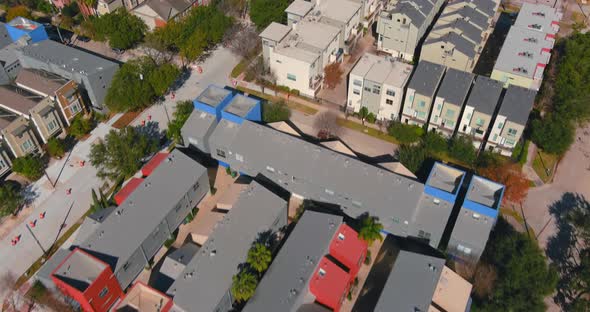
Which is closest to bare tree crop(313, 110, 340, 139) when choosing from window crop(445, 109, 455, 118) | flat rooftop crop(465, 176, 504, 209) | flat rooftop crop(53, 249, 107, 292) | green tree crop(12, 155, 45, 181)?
window crop(445, 109, 455, 118)

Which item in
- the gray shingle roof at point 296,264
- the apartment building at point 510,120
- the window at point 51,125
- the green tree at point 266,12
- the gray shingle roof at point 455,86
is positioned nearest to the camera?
the gray shingle roof at point 296,264

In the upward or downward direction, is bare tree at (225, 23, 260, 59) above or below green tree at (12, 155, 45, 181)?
above

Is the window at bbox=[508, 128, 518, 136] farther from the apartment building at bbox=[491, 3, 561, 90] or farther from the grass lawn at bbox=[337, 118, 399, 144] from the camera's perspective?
the grass lawn at bbox=[337, 118, 399, 144]

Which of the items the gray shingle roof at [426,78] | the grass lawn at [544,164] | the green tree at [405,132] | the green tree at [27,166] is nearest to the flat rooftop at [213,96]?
the green tree at [27,166]

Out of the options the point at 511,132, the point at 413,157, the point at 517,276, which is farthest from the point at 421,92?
the point at 517,276

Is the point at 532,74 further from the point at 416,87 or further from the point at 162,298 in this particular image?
the point at 162,298

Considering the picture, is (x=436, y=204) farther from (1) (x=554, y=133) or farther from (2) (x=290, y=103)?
(2) (x=290, y=103)

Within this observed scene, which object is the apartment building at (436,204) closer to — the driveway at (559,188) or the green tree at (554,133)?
the driveway at (559,188)
